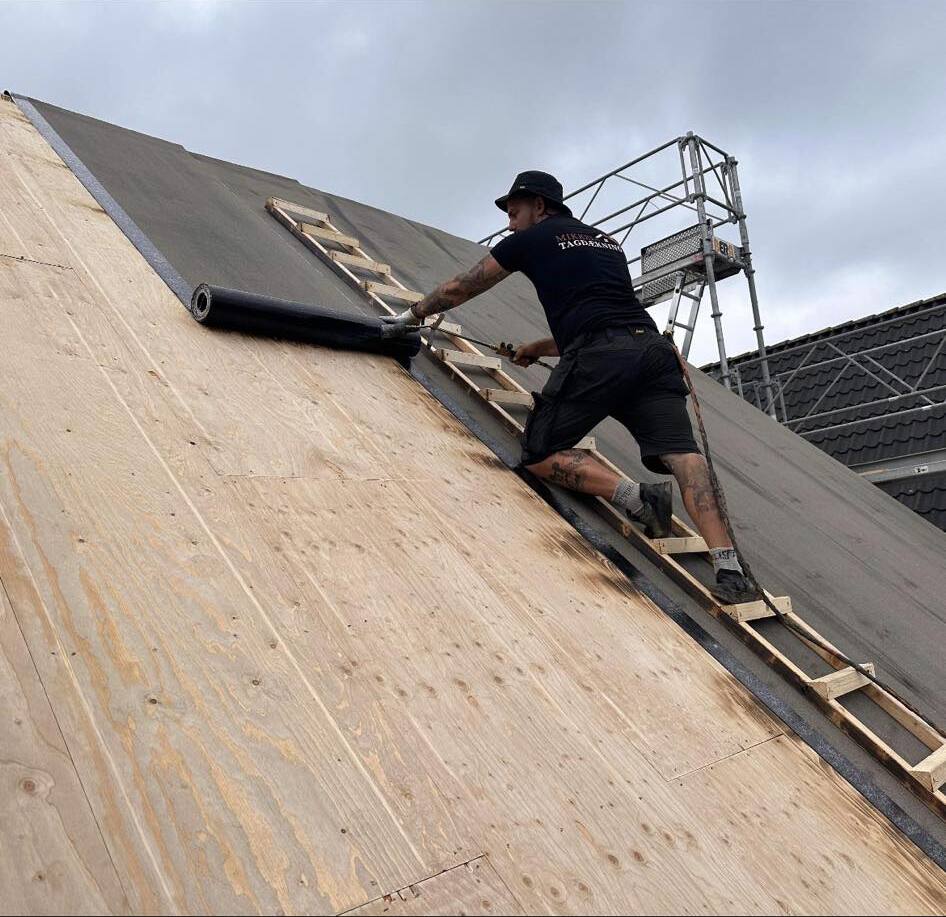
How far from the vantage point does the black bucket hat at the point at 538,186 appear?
128 inches

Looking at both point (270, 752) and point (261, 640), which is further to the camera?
point (261, 640)

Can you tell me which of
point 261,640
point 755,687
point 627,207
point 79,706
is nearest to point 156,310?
point 261,640

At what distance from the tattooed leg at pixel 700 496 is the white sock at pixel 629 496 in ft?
0.49

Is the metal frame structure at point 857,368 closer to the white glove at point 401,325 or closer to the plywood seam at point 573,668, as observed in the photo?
the white glove at point 401,325

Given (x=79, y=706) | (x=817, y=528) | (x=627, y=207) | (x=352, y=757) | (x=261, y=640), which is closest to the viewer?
(x=79, y=706)

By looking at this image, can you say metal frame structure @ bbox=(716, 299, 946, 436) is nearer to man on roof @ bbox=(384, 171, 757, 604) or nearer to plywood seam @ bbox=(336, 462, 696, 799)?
man on roof @ bbox=(384, 171, 757, 604)

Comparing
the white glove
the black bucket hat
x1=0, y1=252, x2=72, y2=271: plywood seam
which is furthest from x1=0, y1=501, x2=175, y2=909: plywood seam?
the black bucket hat

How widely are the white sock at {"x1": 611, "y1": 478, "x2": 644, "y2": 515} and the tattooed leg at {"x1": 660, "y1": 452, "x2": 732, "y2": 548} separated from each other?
0.49 feet

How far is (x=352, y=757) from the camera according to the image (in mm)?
1575

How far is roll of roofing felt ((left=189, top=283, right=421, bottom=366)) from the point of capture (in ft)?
9.82

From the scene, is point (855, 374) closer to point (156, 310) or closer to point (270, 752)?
point (156, 310)

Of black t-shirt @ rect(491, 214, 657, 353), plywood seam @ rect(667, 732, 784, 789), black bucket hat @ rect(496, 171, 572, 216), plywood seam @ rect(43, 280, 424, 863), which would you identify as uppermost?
black bucket hat @ rect(496, 171, 572, 216)

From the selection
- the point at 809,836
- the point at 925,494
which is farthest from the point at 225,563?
the point at 925,494

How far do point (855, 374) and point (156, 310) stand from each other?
9.40 metres
